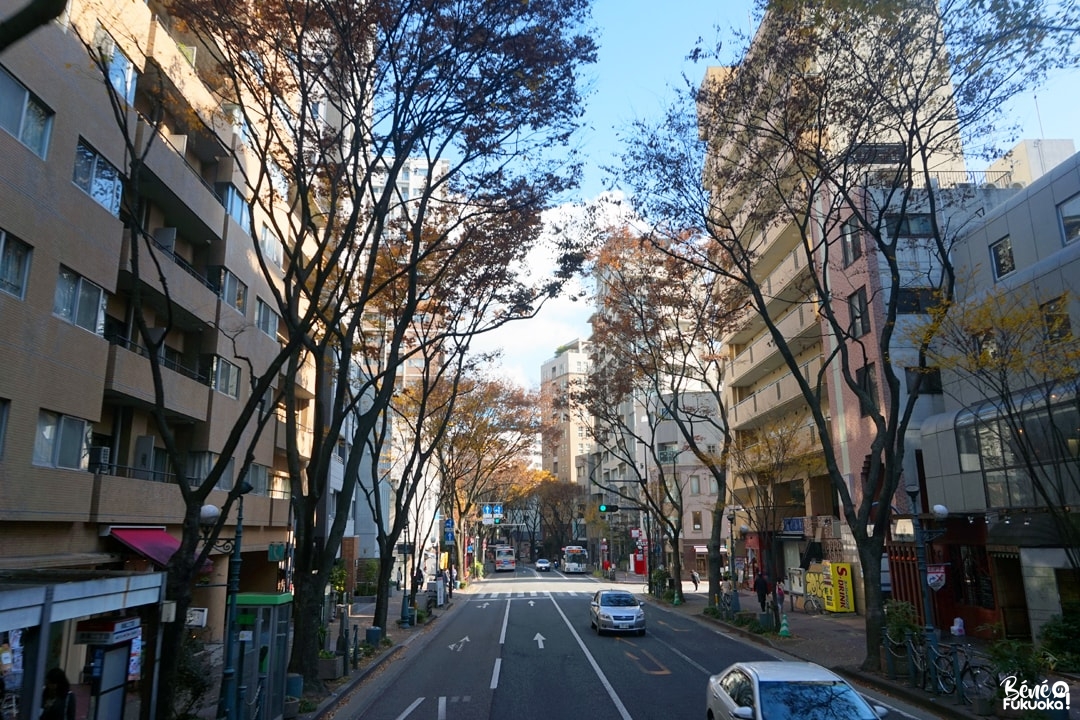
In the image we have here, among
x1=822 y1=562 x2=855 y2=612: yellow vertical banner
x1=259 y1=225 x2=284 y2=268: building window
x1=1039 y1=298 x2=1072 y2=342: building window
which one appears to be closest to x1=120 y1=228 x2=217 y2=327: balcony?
x1=259 y1=225 x2=284 y2=268: building window

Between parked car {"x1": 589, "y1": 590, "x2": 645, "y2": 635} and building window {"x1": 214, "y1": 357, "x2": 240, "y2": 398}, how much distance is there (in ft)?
47.3

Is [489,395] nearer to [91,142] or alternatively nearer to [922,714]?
[91,142]

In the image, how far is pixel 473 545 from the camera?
73.7m

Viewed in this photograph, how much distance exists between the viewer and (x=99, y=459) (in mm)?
18344

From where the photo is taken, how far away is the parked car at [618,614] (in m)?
24.0

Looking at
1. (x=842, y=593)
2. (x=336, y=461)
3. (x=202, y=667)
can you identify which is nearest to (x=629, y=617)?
(x=842, y=593)

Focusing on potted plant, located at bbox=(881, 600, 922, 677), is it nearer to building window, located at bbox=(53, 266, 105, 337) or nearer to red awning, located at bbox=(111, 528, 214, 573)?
red awning, located at bbox=(111, 528, 214, 573)

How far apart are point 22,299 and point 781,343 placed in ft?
52.5

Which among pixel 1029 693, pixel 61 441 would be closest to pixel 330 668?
pixel 61 441

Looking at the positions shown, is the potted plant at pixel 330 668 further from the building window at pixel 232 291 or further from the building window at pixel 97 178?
the building window at pixel 232 291

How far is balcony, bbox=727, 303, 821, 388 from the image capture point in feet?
110

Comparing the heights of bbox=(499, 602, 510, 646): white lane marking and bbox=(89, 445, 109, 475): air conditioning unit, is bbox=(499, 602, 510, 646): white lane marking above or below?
below

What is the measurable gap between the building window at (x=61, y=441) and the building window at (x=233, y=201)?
1035 centimetres

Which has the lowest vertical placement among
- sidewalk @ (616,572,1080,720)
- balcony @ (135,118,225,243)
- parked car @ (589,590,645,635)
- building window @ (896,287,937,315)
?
sidewalk @ (616,572,1080,720)
